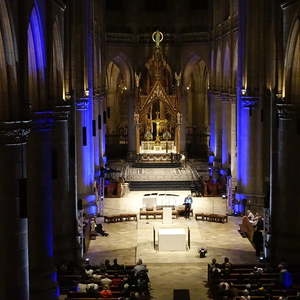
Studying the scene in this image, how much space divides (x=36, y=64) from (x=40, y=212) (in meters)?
5.30

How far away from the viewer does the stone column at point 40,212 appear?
2664 cm

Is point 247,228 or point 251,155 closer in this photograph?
point 247,228

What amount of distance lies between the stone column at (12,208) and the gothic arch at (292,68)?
14.2 meters

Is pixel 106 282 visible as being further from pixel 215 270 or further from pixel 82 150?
pixel 82 150

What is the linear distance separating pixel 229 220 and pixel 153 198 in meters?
4.77

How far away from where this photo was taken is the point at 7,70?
2103 cm

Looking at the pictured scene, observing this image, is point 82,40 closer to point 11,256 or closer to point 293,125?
point 293,125

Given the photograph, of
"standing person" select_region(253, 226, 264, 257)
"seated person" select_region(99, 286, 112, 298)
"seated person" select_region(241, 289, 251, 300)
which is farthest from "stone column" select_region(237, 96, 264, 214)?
"seated person" select_region(99, 286, 112, 298)

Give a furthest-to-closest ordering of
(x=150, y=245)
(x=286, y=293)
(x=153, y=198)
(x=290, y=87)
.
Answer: (x=153, y=198), (x=150, y=245), (x=290, y=87), (x=286, y=293)

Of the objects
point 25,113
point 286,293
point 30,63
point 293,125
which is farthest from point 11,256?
point 293,125

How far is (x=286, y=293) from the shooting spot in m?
26.3

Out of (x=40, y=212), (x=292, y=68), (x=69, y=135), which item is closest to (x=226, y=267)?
(x=40, y=212)

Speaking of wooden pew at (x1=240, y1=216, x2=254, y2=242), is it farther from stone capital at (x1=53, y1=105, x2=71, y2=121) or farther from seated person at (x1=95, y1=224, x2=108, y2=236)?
stone capital at (x1=53, y1=105, x2=71, y2=121)

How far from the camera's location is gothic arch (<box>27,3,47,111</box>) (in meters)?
26.0
